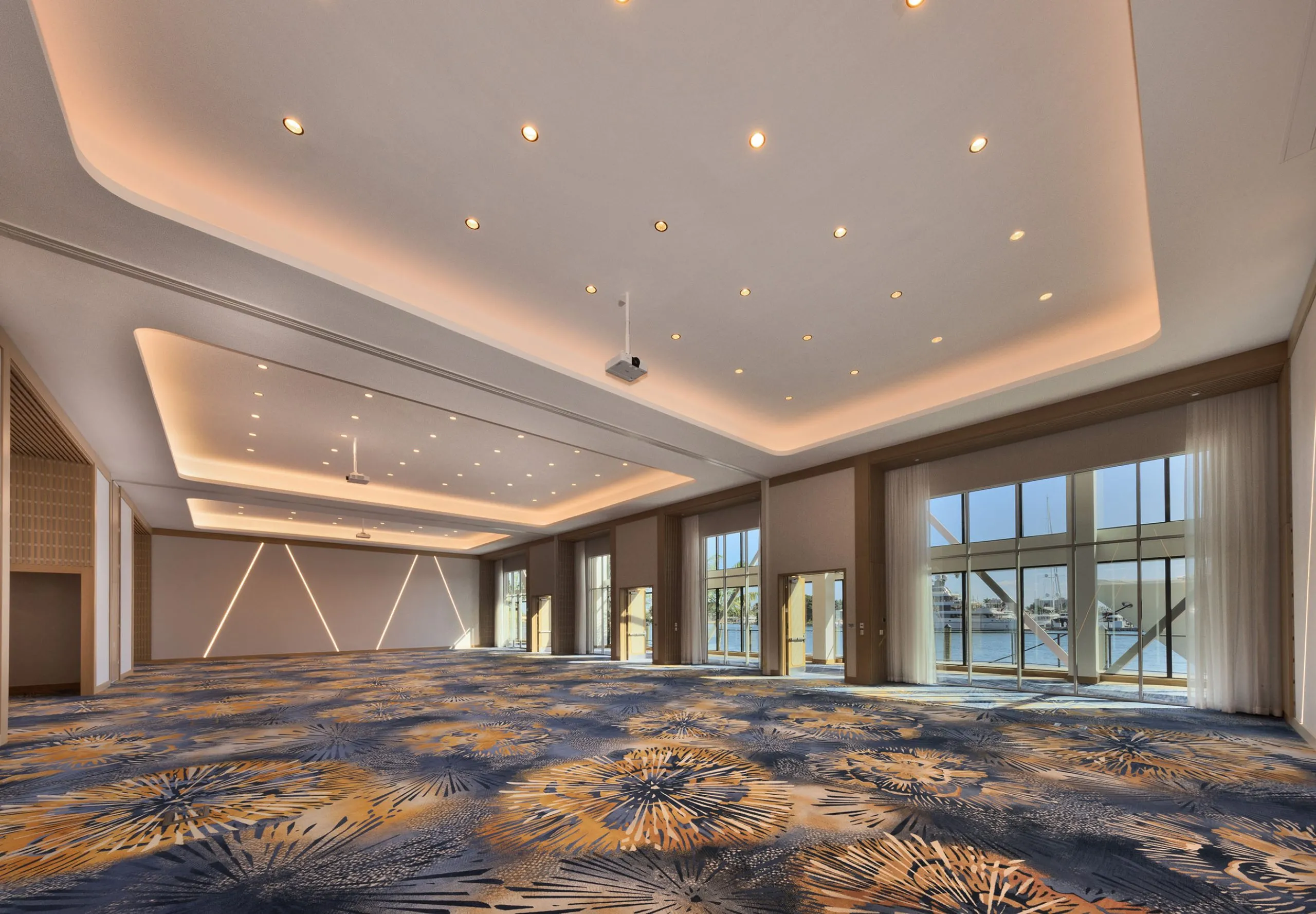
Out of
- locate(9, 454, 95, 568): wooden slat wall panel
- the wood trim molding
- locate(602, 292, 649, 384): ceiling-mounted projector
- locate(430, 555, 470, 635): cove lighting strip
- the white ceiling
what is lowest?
locate(430, 555, 470, 635): cove lighting strip

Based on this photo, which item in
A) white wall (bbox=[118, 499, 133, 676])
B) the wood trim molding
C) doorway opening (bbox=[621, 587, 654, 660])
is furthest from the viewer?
the wood trim molding

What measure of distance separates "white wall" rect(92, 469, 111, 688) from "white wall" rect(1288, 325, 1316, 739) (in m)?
18.2

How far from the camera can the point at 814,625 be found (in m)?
17.5

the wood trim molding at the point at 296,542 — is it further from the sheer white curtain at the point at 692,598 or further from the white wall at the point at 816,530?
the white wall at the point at 816,530

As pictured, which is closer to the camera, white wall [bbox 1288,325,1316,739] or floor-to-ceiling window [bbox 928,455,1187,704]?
white wall [bbox 1288,325,1316,739]

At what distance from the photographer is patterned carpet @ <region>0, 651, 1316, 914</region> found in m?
3.21

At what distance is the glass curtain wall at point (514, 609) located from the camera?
27.5m

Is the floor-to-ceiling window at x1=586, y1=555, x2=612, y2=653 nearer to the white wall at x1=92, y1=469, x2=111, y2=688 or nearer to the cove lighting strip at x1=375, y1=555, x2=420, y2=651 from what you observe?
the cove lighting strip at x1=375, y1=555, x2=420, y2=651

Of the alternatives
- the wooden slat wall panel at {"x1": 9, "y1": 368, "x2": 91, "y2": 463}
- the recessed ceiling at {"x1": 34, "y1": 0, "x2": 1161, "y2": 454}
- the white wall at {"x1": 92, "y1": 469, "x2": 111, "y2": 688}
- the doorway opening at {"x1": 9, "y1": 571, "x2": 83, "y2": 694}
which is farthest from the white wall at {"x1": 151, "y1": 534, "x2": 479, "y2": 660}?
the recessed ceiling at {"x1": 34, "y1": 0, "x2": 1161, "y2": 454}

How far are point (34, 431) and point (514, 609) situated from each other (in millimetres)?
19944

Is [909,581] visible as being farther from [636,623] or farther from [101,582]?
[101,582]

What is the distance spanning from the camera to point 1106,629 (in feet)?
34.0

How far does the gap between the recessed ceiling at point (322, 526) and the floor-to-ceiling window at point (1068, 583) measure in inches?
623

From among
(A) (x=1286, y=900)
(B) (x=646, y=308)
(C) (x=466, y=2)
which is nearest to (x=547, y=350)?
(B) (x=646, y=308)
